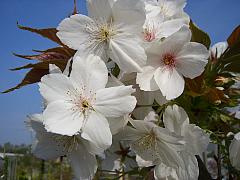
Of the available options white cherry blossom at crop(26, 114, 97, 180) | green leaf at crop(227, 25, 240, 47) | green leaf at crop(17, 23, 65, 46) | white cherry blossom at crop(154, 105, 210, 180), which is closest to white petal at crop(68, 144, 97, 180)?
white cherry blossom at crop(26, 114, 97, 180)

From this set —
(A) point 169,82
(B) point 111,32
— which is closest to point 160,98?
(A) point 169,82

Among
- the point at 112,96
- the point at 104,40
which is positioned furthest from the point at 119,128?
the point at 104,40

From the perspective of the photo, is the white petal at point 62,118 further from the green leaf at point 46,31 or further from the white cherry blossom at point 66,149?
the green leaf at point 46,31

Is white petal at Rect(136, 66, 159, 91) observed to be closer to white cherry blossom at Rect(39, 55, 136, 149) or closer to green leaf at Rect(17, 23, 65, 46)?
white cherry blossom at Rect(39, 55, 136, 149)

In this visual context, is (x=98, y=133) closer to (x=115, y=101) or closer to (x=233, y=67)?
(x=115, y=101)

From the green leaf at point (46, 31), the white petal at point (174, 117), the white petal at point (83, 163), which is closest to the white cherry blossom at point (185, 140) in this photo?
the white petal at point (174, 117)

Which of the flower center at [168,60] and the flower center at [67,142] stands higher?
the flower center at [168,60]
